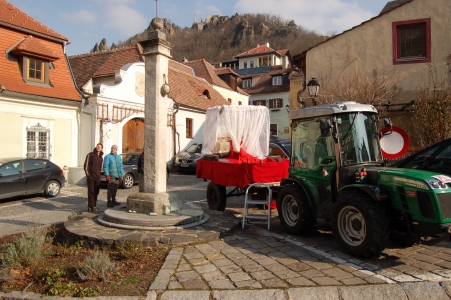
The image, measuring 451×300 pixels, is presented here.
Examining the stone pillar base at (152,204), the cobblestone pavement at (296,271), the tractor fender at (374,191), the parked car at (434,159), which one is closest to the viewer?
the cobblestone pavement at (296,271)

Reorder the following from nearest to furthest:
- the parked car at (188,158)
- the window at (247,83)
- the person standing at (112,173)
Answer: the person standing at (112,173), the parked car at (188,158), the window at (247,83)

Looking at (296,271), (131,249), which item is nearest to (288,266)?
(296,271)

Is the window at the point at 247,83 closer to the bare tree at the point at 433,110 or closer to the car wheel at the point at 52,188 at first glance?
the bare tree at the point at 433,110

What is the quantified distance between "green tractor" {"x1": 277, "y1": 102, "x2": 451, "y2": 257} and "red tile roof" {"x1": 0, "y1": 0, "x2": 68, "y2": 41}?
A: 14.8 meters

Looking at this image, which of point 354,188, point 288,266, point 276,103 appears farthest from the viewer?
point 276,103

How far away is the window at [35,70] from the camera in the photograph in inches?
638

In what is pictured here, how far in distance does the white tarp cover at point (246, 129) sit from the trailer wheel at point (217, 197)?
4.25 ft

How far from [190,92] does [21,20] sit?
39.6ft

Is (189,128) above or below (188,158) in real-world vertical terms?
above

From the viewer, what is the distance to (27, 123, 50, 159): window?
1557 cm

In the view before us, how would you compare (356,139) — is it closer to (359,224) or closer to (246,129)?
(359,224)

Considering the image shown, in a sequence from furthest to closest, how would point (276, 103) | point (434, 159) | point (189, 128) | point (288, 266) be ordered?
point (276, 103) < point (189, 128) < point (434, 159) < point (288, 266)

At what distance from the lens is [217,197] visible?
9.27m

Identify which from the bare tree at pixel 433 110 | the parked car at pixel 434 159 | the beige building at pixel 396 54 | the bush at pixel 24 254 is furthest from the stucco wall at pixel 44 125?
the bare tree at pixel 433 110
